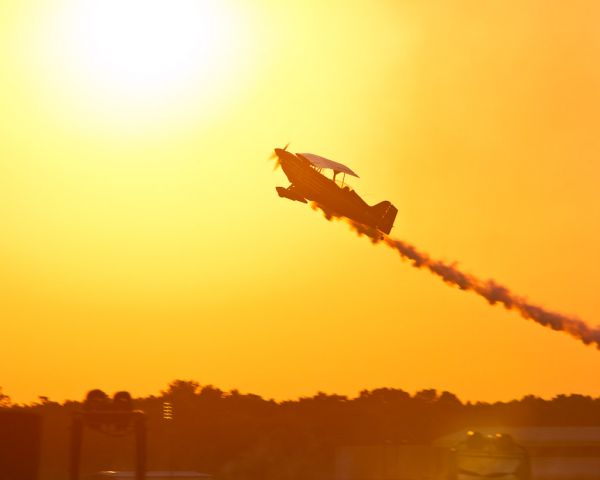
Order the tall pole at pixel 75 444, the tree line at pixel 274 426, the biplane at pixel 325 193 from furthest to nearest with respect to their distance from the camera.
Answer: the tree line at pixel 274 426 < the biplane at pixel 325 193 < the tall pole at pixel 75 444

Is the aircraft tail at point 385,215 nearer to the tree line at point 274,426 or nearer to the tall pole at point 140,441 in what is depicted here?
the tree line at point 274,426

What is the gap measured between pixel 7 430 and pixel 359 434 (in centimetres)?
9922

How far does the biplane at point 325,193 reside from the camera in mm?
70125

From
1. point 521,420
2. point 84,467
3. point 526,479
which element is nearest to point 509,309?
point 526,479

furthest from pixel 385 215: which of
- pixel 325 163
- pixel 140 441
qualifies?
pixel 140 441

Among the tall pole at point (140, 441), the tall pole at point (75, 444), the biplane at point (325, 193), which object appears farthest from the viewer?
the biplane at point (325, 193)

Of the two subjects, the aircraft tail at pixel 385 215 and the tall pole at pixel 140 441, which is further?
the aircraft tail at pixel 385 215

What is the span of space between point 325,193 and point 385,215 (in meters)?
5.32

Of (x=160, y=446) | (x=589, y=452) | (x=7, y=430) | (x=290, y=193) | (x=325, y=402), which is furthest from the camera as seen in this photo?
(x=325, y=402)

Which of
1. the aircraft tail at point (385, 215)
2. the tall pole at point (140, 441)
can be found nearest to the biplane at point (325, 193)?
the aircraft tail at point (385, 215)

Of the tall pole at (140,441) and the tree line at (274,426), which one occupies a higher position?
the tree line at (274,426)

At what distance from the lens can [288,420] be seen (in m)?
129

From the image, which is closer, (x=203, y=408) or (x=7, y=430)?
(x=7, y=430)

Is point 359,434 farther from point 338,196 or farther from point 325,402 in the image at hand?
point 338,196
